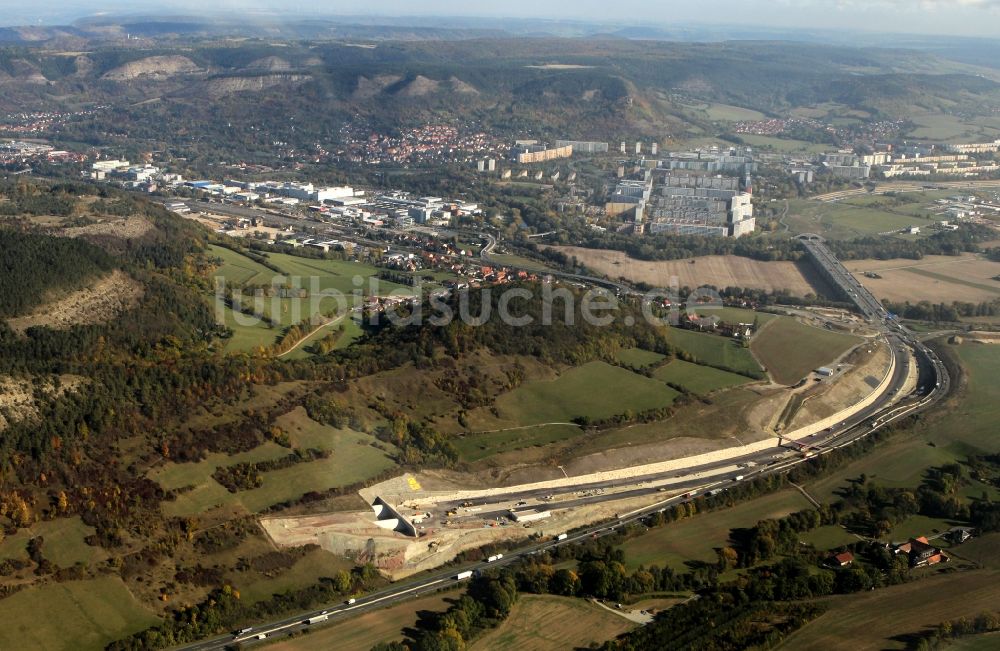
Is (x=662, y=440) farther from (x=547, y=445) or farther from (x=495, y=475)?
(x=495, y=475)

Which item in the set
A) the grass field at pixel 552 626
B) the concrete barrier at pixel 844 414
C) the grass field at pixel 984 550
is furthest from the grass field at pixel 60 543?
the concrete barrier at pixel 844 414

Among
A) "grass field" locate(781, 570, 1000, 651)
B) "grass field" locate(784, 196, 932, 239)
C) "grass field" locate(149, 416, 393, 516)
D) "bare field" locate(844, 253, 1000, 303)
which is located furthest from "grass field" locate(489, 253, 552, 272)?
"grass field" locate(781, 570, 1000, 651)

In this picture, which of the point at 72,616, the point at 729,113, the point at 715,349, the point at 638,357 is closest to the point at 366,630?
the point at 72,616

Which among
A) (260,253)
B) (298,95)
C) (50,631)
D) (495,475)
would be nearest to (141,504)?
(50,631)

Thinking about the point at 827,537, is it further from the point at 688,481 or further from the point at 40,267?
the point at 40,267

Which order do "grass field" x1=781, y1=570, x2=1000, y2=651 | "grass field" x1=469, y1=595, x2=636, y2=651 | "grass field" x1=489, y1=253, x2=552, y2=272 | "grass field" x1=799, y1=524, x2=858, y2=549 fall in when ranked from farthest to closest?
"grass field" x1=489, y1=253, x2=552, y2=272
"grass field" x1=799, y1=524, x2=858, y2=549
"grass field" x1=469, y1=595, x2=636, y2=651
"grass field" x1=781, y1=570, x2=1000, y2=651

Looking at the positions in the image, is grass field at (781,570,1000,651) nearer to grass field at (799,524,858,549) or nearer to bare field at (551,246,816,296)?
grass field at (799,524,858,549)
